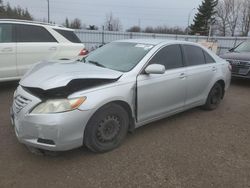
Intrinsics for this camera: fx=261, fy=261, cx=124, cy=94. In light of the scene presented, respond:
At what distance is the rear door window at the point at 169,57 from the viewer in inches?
165

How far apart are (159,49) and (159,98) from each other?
2.66 ft

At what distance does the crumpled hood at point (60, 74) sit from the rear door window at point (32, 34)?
112 inches

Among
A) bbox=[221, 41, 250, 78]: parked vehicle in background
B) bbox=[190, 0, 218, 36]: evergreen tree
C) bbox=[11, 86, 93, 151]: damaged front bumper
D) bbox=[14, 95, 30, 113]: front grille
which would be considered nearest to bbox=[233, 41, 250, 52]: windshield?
bbox=[221, 41, 250, 78]: parked vehicle in background

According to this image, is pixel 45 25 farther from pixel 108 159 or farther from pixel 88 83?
pixel 108 159

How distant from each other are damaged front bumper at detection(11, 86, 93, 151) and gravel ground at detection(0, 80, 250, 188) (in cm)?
33

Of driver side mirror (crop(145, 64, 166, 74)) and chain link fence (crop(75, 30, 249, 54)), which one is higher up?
chain link fence (crop(75, 30, 249, 54))

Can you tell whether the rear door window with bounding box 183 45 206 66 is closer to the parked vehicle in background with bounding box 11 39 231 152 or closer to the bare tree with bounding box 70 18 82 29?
the parked vehicle in background with bounding box 11 39 231 152

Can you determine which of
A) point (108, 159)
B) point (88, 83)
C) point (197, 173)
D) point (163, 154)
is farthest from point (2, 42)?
point (197, 173)

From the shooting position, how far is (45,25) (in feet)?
22.1

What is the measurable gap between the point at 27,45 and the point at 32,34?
35cm

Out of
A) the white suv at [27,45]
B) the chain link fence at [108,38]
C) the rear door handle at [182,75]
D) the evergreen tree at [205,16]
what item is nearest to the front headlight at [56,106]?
the rear door handle at [182,75]

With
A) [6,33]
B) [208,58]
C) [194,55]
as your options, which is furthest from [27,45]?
[208,58]

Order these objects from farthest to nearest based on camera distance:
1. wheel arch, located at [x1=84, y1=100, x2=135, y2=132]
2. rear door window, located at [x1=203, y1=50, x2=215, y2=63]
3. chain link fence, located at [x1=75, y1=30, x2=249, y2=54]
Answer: chain link fence, located at [x1=75, y1=30, x2=249, y2=54], rear door window, located at [x1=203, y1=50, x2=215, y2=63], wheel arch, located at [x1=84, y1=100, x2=135, y2=132]

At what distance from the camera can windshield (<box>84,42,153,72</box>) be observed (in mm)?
3963
